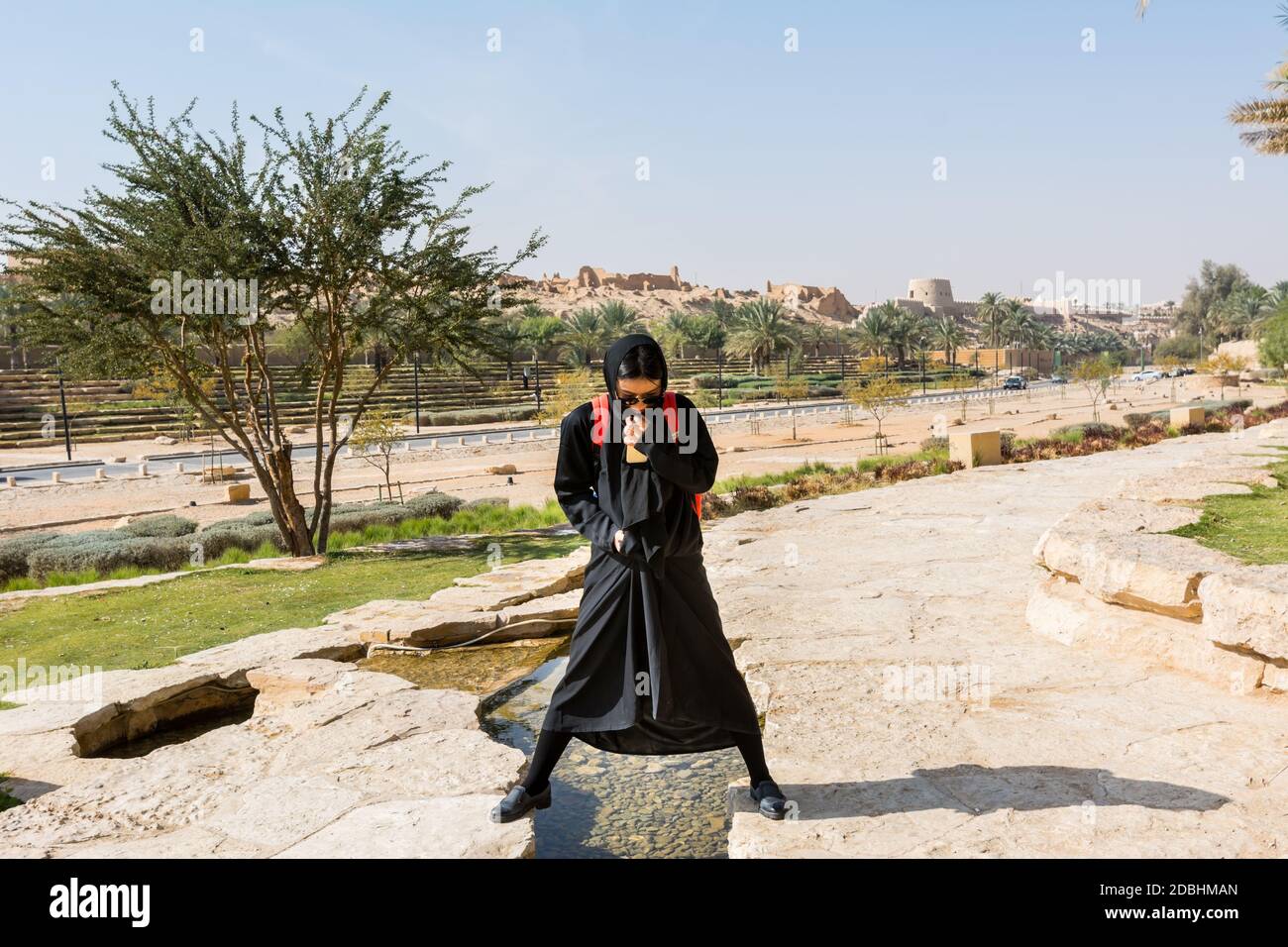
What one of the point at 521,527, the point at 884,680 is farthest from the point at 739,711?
the point at 521,527

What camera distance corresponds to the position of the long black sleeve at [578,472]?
333 cm

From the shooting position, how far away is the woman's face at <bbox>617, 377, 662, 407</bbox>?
3.25m

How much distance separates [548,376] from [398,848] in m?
61.1

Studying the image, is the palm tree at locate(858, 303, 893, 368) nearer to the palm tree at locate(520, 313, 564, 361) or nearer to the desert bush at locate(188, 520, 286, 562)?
the palm tree at locate(520, 313, 564, 361)

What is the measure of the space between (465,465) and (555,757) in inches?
986

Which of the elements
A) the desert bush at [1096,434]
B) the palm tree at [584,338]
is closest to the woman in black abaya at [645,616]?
the desert bush at [1096,434]

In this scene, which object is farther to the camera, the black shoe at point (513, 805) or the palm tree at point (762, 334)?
the palm tree at point (762, 334)

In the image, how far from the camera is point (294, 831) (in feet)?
10.4

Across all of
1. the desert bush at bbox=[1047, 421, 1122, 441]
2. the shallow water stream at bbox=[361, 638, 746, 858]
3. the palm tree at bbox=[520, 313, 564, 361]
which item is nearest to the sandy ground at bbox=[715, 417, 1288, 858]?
the shallow water stream at bbox=[361, 638, 746, 858]

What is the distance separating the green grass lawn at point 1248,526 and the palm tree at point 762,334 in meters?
55.5

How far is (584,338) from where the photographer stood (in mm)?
64188
